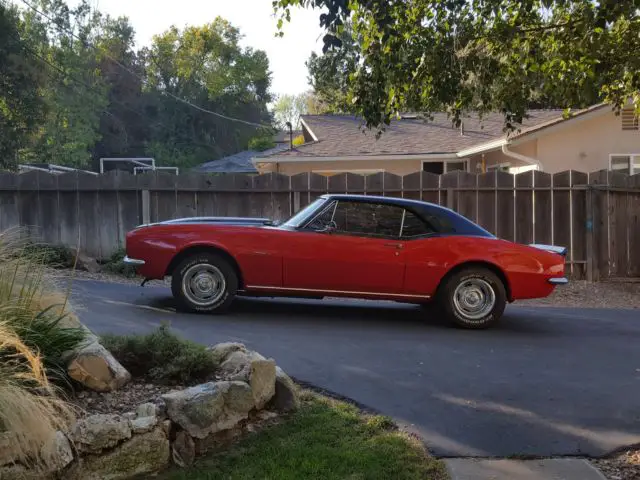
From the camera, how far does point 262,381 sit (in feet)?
14.6

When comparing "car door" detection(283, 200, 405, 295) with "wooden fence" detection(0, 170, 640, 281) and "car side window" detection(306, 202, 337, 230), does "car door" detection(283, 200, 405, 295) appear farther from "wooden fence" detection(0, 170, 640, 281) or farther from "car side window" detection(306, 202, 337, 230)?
"wooden fence" detection(0, 170, 640, 281)

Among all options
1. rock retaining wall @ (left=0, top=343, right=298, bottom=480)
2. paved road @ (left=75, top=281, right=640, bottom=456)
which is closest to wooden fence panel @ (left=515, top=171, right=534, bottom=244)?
paved road @ (left=75, top=281, right=640, bottom=456)

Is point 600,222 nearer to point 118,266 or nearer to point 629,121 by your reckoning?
point 629,121

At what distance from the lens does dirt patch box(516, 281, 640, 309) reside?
1046cm

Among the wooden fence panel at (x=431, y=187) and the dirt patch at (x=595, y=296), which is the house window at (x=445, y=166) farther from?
the dirt patch at (x=595, y=296)

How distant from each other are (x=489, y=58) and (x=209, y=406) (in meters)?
4.64

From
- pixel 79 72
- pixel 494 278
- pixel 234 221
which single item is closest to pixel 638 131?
pixel 494 278

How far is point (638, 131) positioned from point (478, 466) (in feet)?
50.7

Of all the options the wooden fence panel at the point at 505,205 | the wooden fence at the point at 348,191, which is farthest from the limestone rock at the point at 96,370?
the wooden fence panel at the point at 505,205

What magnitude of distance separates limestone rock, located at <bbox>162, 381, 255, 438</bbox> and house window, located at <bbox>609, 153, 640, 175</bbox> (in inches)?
605

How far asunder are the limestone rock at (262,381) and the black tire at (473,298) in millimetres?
3951

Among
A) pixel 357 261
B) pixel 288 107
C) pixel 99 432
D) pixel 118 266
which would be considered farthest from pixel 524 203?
pixel 288 107

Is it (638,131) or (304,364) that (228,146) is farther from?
(304,364)

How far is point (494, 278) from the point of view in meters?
8.05
